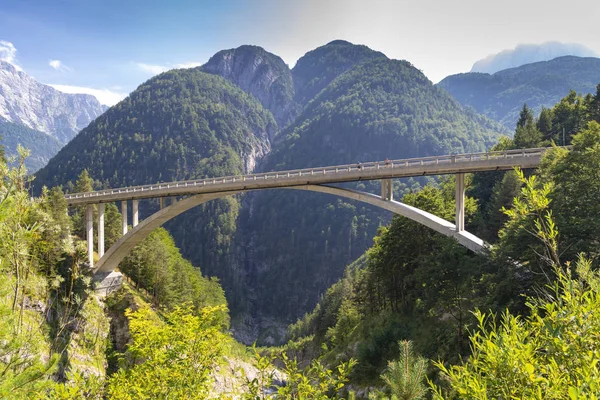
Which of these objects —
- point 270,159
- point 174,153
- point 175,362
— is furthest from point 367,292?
point 270,159

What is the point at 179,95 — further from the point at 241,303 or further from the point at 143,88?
the point at 241,303

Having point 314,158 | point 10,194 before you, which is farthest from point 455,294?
point 314,158

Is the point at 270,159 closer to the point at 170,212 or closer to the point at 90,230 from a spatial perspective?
the point at 90,230

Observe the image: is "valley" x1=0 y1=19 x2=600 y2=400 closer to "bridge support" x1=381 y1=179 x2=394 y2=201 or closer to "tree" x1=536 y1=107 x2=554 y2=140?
"bridge support" x1=381 y1=179 x2=394 y2=201

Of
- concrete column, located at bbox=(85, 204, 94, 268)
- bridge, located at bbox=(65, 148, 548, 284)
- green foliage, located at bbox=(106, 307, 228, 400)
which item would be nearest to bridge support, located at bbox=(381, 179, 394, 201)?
bridge, located at bbox=(65, 148, 548, 284)

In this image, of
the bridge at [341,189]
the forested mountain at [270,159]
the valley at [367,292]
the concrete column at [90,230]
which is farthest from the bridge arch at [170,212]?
the forested mountain at [270,159]
